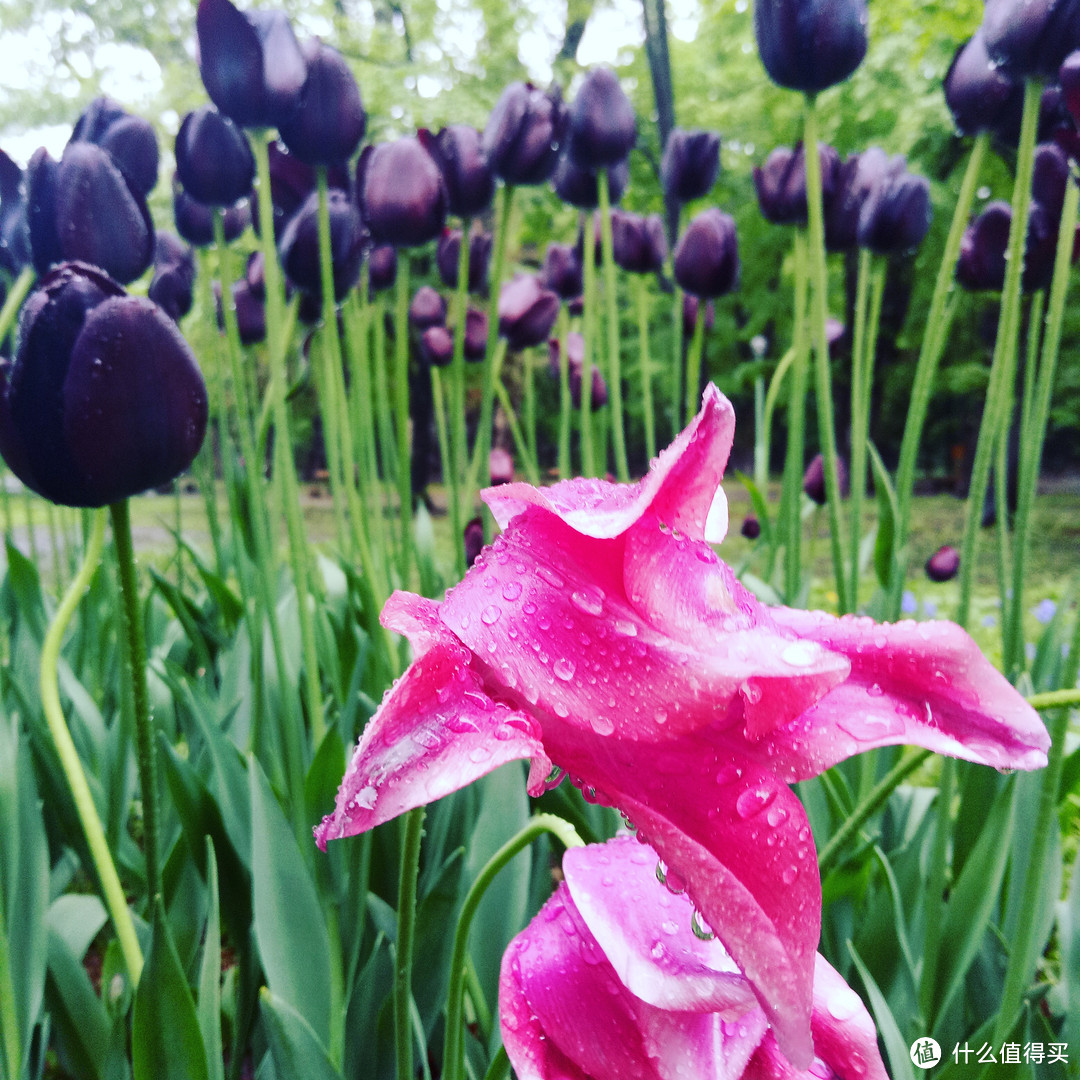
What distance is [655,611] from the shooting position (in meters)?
0.22

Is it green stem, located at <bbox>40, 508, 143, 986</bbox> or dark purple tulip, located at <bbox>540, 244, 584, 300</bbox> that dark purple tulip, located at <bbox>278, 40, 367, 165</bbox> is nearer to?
green stem, located at <bbox>40, 508, 143, 986</bbox>

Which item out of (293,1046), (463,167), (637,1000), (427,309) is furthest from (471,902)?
(427,309)

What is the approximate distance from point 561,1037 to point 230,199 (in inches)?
A: 40.5

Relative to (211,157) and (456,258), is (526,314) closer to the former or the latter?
(456,258)

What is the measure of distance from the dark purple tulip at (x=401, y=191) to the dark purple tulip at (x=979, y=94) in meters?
0.63

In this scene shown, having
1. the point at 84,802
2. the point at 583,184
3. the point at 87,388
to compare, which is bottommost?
the point at 84,802

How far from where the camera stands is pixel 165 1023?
1.68ft

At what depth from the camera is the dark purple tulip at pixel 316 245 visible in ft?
3.60

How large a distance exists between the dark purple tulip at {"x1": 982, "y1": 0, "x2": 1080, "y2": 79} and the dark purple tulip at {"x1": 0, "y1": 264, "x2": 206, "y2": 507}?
2.62ft

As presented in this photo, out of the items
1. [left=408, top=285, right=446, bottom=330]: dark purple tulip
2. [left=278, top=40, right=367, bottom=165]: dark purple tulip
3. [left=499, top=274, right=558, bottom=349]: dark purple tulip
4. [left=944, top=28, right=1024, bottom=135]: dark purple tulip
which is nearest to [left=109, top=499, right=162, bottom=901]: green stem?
[left=278, top=40, right=367, bottom=165]: dark purple tulip

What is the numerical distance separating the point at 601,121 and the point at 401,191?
43cm

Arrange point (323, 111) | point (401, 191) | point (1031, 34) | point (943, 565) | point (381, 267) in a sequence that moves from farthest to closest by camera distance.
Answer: point (943, 565)
point (381, 267)
point (401, 191)
point (323, 111)
point (1031, 34)

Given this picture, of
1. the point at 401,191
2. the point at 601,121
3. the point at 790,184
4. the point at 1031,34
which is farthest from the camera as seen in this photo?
the point at 790,184

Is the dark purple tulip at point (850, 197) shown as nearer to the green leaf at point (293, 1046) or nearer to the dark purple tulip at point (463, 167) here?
the dark purple tulip at point (463, 167)
